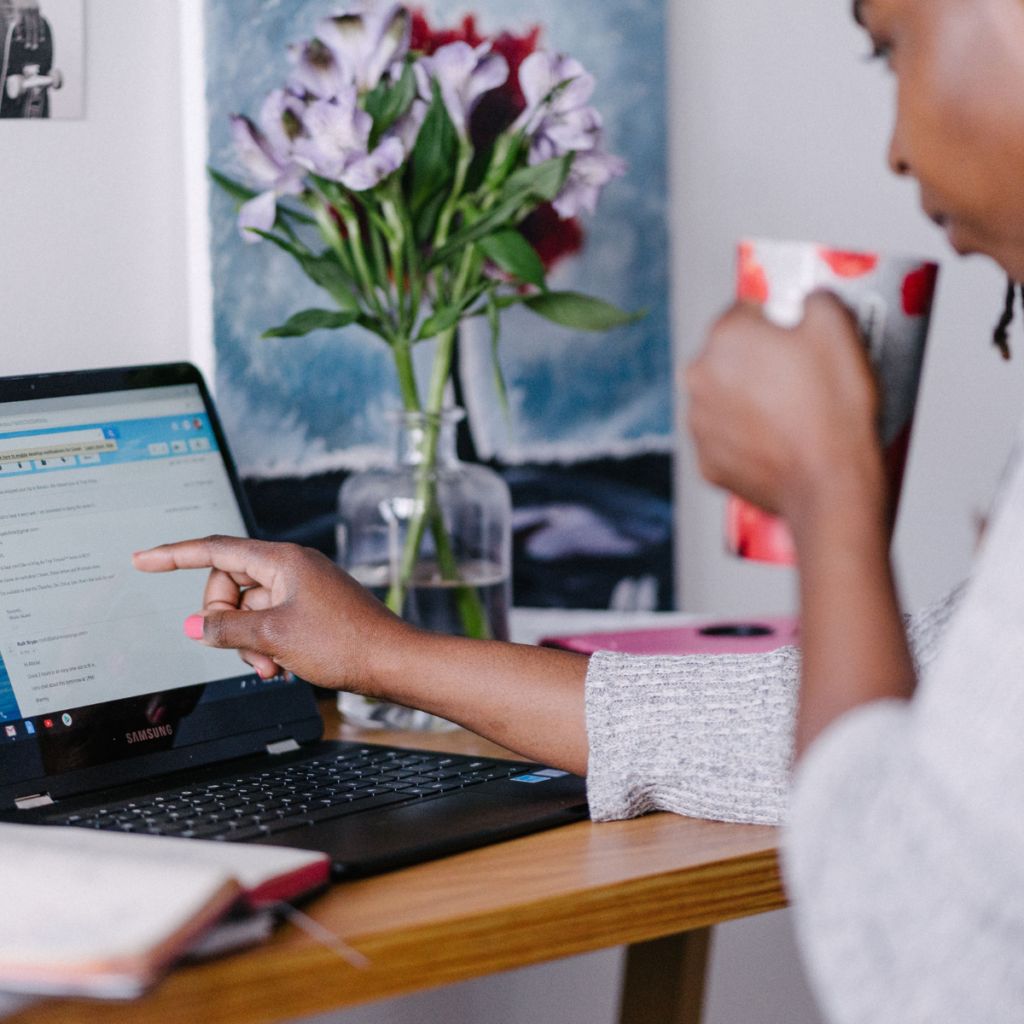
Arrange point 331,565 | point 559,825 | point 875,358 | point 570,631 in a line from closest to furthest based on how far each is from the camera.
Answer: point 875,358 → point 559,825 → point 331,565 → point 570,631

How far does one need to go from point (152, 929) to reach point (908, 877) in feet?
0.92

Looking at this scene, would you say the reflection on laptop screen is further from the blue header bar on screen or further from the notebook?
the notebook

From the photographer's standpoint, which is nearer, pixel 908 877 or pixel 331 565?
pixel 908 877

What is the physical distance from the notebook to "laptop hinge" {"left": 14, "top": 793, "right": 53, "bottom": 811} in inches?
8.4

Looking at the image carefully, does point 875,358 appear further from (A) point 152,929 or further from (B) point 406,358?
(B) point 406,358

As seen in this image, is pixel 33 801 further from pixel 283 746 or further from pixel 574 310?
pixel 574 310

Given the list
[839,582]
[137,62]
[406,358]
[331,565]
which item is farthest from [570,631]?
[839,582]

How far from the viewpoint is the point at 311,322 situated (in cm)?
111

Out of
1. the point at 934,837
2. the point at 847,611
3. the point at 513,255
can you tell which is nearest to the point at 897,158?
the point at 847,611

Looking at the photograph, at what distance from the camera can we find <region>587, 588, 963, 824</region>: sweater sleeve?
0.80m

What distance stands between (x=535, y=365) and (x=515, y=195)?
25cm

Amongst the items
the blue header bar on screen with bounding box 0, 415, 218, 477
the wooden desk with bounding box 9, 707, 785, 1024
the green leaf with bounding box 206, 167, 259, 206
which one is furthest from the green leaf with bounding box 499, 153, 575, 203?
the wooden desk with bounding box 9, 707, 785, 1024

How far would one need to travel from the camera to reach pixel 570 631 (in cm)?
137

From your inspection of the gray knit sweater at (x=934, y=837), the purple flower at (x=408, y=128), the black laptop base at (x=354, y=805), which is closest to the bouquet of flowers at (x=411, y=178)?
the purple flower at (x=408, y=128)
